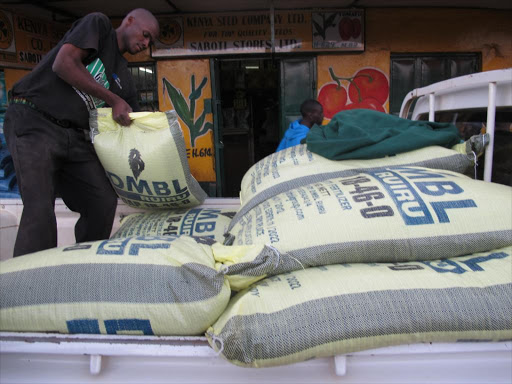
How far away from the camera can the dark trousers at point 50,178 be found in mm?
1514

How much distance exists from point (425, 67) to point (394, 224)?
15.5 ft

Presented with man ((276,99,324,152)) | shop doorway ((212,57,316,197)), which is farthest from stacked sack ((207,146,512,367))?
shop doorway ((212,57,316,197))

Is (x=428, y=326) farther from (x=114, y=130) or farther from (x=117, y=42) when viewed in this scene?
(x=117, y=42)

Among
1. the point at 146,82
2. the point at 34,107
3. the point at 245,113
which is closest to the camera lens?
the point at 34,107

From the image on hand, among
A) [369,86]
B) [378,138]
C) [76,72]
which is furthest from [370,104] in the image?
[76,72]

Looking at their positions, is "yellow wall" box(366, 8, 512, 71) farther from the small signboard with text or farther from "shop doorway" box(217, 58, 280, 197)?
"shop doorway" box(217, 58, 280, 197)

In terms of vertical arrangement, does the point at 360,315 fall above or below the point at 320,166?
below

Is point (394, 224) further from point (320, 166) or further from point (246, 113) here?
point (246, 113)

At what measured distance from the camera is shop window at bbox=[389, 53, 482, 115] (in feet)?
16.9

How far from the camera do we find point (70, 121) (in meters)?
1.72

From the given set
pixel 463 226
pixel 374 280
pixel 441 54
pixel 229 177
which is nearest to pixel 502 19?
pixel 441 54

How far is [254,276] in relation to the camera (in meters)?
1.02

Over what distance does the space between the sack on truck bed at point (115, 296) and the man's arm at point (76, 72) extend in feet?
2.81

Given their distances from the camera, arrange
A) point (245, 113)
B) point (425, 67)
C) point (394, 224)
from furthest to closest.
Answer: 1. point (245, 113)
2. point (425, 67)
3. point (394, 224)
